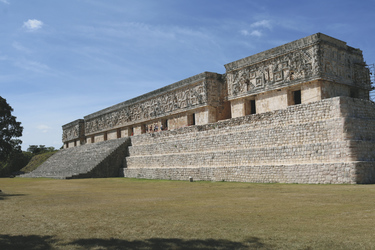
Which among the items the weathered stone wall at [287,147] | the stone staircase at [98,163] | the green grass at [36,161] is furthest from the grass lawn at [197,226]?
the green grass at [36,161]

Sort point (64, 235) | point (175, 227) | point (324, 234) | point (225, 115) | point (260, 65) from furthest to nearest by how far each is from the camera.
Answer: point (225, 115) < point (260, 65) < point (175, 227) < point (64, 235) < point (324, 234)

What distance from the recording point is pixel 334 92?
13312 millimetres

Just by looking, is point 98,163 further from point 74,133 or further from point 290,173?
point 74,133

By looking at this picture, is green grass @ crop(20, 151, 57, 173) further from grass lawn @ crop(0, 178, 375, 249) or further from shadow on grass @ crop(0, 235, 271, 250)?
shadow on grass @ crop(0, 235, 271, 250)

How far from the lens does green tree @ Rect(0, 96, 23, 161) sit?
2305 cm

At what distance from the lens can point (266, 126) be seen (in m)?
12.3

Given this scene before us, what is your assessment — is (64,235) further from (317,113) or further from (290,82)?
(290,82)

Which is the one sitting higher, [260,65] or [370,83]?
[260,65]

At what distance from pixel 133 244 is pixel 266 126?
31.8 ft

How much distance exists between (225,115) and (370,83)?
276 inches

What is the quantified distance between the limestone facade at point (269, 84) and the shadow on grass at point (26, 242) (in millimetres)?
10741

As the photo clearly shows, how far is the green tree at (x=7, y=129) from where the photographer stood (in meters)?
23.0

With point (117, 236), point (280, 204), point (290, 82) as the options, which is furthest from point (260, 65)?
point (117, 236)

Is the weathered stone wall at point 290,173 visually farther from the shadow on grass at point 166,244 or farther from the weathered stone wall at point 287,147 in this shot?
the shadow on grass at point 166,244
